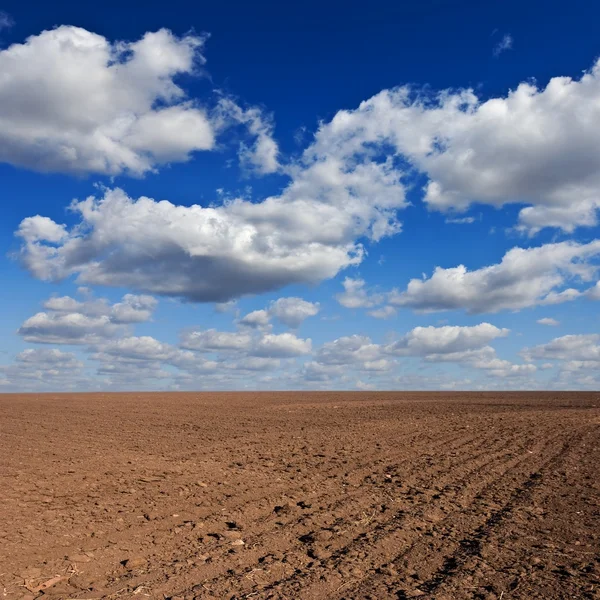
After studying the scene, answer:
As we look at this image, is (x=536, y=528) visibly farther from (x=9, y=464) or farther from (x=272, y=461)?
(x=9, y=464)

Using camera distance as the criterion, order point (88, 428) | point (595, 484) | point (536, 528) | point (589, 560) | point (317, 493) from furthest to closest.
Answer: point (88, 428), point (595, 484), point (317, 493), point (536, 528), point (589, 560)

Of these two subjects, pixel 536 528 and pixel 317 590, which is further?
pixel 536 528

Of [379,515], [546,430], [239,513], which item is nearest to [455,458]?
[379,515]

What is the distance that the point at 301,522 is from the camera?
912 centimetres

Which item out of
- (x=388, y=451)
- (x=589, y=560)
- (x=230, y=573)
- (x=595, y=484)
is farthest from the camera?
(x=388, y=451)

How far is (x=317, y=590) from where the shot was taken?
648cm

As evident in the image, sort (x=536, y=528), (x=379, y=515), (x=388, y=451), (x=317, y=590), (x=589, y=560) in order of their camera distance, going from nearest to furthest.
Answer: (x=317, y=590) < (x=589, y=560) < (x=536, y=528) < (x=379, y=515) < (x=388, y=451)

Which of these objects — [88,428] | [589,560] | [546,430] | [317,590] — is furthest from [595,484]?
[88,428]

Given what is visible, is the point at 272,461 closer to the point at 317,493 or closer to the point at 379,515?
the point at 317,493

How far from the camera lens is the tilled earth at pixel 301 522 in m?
6.78

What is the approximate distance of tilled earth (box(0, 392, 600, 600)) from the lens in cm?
678

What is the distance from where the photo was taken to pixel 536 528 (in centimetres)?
896

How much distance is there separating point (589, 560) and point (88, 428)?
2245 cm

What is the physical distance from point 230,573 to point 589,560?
4.51 meters
